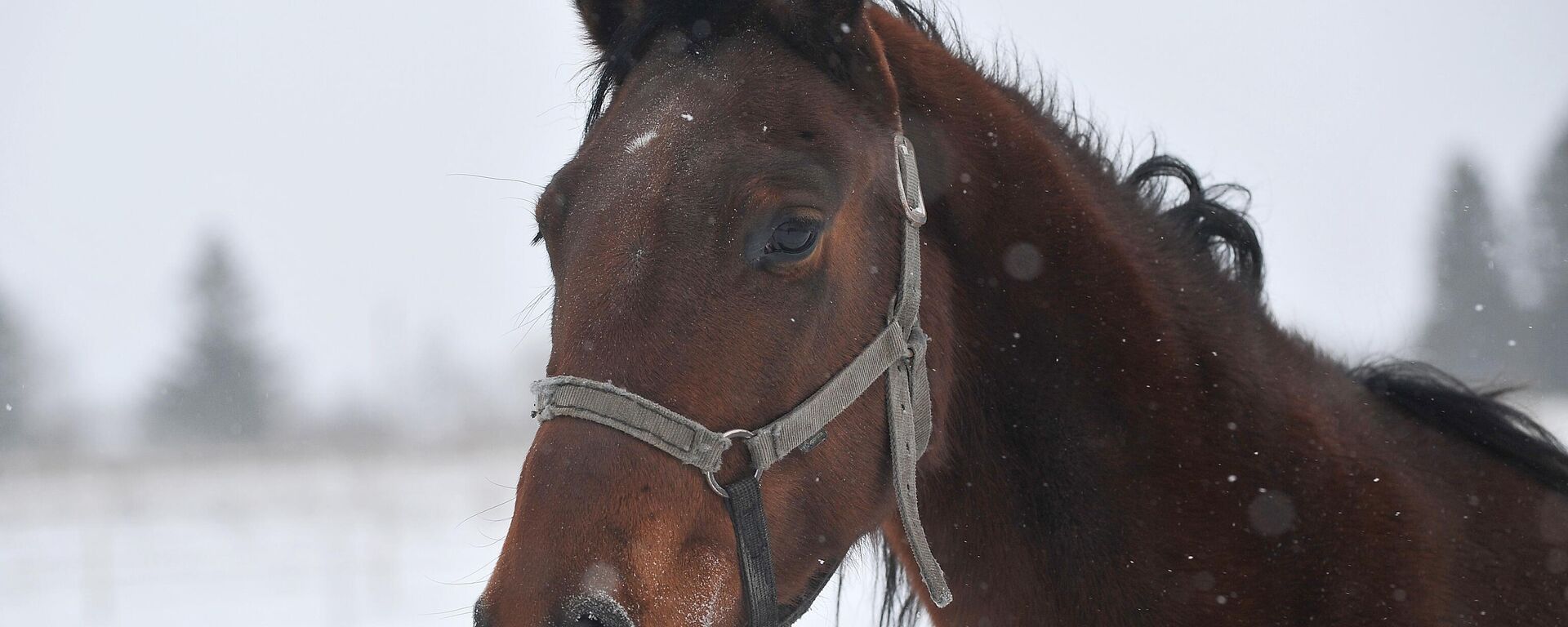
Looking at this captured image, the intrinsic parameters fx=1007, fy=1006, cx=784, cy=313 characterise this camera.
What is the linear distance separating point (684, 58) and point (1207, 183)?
1770 millimetres

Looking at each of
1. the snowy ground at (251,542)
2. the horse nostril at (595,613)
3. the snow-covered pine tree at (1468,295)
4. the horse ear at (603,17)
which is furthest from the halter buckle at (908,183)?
the snow-covered pine tree at (1468,295)

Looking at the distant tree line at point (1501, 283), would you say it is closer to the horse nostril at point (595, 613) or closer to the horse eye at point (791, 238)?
the horse eye at point (791, 238)

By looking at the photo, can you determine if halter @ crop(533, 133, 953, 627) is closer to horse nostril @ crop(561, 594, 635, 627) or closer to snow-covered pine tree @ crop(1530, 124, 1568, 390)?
horse nostril @ crop(561, 594, 635, 627)

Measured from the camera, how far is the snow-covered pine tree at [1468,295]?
18.1 metres

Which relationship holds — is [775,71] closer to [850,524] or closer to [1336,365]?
[850,524]

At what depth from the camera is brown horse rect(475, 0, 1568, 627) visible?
1.91 m

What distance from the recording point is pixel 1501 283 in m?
19.6

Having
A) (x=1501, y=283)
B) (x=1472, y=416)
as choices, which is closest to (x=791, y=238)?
(x=1472, y=416)

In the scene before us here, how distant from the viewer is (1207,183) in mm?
3131

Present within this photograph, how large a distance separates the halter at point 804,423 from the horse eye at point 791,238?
0.93 feet

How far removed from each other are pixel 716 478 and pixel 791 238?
49cm

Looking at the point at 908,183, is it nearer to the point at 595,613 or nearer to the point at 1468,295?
the point at 595,613

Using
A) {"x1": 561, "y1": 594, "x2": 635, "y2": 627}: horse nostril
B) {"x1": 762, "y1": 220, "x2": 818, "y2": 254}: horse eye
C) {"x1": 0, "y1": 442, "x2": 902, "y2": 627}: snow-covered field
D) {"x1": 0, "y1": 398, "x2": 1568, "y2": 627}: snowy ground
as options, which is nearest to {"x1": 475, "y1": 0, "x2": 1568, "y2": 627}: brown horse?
{"x1": 762, "y1": 220, "x2": 818, "y2": 254}: horse eye

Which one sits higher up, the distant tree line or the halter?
the distant tree line
